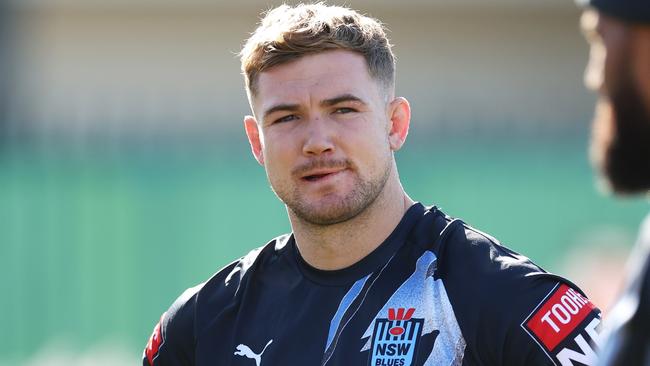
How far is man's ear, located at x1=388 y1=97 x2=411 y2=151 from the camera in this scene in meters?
4.01

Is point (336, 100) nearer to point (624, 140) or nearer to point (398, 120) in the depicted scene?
point (398, 120)

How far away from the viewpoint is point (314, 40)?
12.9ft

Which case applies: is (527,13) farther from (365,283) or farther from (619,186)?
(619,186)

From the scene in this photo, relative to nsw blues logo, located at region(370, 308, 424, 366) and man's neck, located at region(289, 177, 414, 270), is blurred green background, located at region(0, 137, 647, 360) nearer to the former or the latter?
man's neck, located at region(289, 177, 414, 270)

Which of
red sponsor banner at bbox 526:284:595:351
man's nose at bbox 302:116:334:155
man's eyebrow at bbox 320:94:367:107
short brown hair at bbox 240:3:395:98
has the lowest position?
red sponsor banner at bbox 526:284:595:351

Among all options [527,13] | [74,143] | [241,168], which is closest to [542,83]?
[527,13]

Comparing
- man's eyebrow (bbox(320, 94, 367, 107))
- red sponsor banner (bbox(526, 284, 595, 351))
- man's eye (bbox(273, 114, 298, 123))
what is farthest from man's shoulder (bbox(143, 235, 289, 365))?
red sponsor banner (bbox(526, 284, 595, 351))

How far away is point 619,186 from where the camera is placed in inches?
94.8

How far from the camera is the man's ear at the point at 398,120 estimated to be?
4.01 m

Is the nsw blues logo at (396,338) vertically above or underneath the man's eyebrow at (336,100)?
underneath

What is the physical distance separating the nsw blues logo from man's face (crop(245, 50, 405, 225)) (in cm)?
36

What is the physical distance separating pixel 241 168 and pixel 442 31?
400 cm

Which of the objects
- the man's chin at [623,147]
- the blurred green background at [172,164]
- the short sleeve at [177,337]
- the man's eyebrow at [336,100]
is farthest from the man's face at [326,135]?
the blurred green background at [172,164]

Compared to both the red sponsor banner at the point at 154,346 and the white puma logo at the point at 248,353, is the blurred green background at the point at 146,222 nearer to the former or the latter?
the red sponsor banner at the point at 154,346
